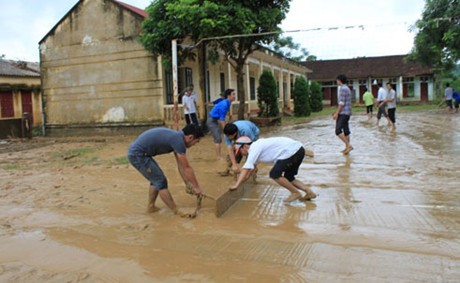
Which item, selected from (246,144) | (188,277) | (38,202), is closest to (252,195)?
(246,144)

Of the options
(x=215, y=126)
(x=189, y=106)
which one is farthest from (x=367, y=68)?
(x=215, y=126)

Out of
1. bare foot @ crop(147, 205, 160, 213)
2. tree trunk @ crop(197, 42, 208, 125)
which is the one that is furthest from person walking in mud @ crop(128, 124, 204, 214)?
tree trunk @ crop(197, 42, 208, 125)

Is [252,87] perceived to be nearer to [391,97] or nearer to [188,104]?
[391,97]

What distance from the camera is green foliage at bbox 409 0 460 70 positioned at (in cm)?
1995

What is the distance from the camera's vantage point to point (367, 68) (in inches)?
1548

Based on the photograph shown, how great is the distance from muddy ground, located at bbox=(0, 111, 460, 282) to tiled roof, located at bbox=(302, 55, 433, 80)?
31.6 meters

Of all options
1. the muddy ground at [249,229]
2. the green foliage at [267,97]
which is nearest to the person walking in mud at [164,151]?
the muddy ground at [249,229]

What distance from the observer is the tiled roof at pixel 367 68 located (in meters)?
37.5

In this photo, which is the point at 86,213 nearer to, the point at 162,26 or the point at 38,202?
the point at 38,202

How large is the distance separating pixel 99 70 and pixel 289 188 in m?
13.6

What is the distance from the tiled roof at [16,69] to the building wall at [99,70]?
4482mm

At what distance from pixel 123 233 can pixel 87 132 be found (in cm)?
1396

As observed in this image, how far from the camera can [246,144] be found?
561 cm

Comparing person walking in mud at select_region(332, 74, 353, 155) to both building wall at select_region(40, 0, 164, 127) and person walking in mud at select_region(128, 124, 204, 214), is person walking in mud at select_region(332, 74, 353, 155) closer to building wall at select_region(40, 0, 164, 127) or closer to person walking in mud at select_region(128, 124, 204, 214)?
person walking in mud at select_region(128, 124, 204, 214)
